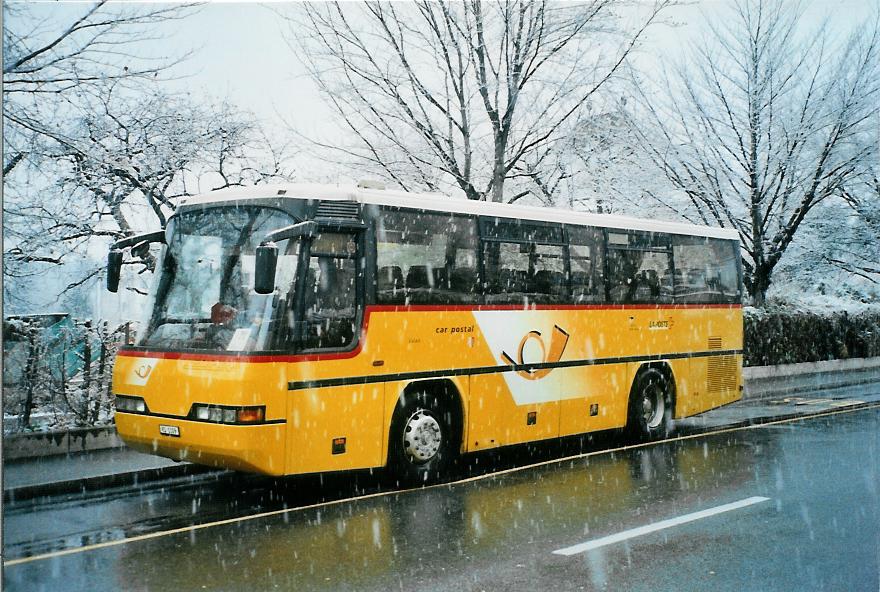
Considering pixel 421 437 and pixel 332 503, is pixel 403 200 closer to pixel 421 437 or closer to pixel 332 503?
pixel 421 437

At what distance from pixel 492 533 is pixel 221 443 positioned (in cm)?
260

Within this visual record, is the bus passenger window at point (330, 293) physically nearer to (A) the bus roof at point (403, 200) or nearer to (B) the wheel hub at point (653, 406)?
(A) the bus roof at point (403, 200)

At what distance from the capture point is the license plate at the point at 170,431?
8.63m

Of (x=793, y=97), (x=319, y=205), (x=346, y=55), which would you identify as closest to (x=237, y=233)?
(x=319, y=205)

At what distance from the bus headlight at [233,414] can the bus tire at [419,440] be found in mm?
1792

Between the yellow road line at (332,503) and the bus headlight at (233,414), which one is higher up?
the bus headlight at (233,414)

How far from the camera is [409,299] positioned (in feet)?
32.1

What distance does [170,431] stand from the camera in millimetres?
8688

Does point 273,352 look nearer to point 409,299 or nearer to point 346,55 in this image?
point 409,299

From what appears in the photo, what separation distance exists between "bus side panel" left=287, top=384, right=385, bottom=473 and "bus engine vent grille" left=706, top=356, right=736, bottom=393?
7365 mm

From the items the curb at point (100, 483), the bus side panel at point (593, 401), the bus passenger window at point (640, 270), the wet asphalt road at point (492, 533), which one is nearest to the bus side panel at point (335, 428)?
the wet asphalt road at point (492, 533)

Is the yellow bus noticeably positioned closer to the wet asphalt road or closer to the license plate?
the license plate

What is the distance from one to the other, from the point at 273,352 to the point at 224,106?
51.4ft

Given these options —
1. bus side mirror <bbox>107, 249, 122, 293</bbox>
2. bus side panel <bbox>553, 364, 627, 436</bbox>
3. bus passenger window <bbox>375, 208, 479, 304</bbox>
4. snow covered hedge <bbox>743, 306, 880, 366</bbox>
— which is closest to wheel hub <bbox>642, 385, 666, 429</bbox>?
bus side panel <bbox>553, 364, 627, 436</bbox>
